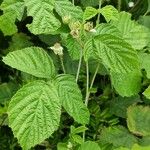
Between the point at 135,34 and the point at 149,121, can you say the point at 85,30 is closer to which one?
the point at 135,34

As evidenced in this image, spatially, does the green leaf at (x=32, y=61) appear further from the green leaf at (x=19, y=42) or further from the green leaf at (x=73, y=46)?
the green leaf at (x=19, y=42)

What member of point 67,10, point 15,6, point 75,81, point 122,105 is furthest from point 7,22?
point 122,105

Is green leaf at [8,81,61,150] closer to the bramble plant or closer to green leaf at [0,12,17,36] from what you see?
the bramble plant

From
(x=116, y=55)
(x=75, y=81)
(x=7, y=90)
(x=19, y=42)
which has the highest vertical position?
(x=116, y=55)

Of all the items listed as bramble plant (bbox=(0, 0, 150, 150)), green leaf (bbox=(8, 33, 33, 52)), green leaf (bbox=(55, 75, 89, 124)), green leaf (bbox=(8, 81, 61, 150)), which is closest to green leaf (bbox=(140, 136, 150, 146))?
bramble plant (bbox=(0, 0, 150, 150))

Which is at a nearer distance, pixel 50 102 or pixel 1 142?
pixel 50 102

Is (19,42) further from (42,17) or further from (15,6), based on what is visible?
(42,17)

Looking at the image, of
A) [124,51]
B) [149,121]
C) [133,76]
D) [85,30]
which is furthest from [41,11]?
[149,121]
